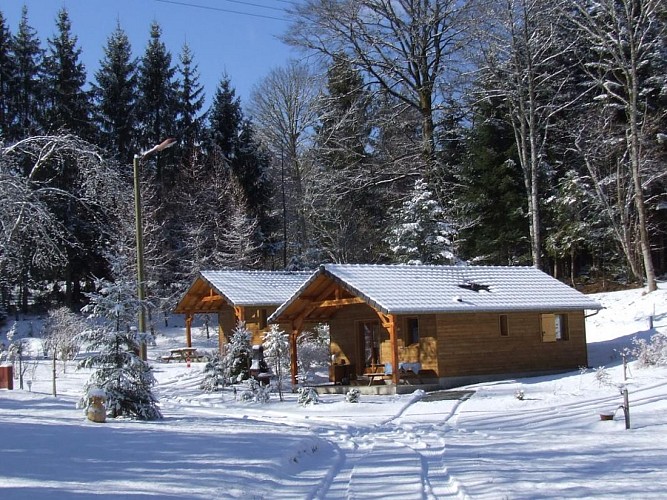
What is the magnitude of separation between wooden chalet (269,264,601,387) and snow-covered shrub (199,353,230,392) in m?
2.26

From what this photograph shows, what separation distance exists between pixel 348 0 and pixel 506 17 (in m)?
7.23

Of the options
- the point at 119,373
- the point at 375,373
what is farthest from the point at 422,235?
the point at 119,373

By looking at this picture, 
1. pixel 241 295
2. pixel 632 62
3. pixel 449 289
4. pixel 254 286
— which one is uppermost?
pixel 632 62

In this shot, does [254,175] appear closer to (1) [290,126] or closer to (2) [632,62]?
(1) [290,126]

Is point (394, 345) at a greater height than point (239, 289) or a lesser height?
lesser

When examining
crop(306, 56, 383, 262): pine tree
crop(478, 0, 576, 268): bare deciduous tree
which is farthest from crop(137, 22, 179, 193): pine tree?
crop(478, 0, 576, 268): bare deciduous tree

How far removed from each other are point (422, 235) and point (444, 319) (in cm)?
1303

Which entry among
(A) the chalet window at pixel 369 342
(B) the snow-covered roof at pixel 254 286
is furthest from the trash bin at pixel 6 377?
(A) the chalet window at pixel 369 342

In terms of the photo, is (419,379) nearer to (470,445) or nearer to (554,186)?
(470,445)

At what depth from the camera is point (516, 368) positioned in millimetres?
24562

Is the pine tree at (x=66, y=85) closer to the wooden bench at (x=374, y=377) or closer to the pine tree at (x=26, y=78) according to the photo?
the pine tree at (x=26, y=78)

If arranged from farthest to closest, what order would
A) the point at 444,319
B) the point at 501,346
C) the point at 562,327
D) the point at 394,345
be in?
the point at 562,327
the point at 501,346
the point at 444,319
the point at 394,345

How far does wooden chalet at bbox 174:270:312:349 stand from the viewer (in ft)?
99.1

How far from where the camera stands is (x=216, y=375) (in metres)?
25.3
